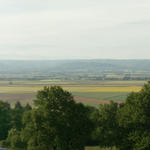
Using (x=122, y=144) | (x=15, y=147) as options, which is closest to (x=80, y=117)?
(x=122, y=144)

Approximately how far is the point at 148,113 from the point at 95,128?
33.4 ft

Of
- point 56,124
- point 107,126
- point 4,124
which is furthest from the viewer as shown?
point 4,124

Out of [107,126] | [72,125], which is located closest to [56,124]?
[72,125]

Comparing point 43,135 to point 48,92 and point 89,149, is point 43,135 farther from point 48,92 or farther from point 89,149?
point 89,149

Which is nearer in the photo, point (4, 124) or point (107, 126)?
point (107, 126)

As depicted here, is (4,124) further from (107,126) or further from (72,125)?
(72,125)

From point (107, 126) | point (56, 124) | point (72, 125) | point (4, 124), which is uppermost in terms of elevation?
point (56, 124)

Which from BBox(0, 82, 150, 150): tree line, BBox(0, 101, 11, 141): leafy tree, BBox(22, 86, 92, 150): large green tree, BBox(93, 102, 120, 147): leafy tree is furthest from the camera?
BBox(0, 101, 11, 141): leafy tree

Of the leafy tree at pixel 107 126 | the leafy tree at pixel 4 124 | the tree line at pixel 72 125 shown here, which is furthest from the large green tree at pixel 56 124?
the leafy tree at pixel 4 124

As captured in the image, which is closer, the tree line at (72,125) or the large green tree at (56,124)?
the tree line at (72,125)

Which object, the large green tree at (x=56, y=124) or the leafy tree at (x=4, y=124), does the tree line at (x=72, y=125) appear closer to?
the large green tree at (x=56, y=124)

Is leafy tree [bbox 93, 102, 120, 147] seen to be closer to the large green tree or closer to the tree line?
the tree line

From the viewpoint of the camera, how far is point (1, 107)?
207 feet

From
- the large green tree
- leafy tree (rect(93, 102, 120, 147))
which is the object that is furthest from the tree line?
leafy tree (rect(93, 102, 120, 147))
